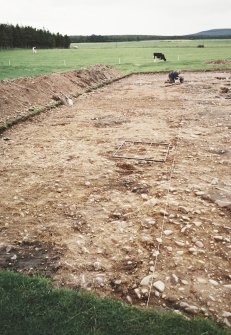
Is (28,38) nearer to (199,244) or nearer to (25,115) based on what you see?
(25,115)

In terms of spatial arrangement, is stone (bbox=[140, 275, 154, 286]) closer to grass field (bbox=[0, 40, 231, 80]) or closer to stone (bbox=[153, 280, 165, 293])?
stone (bbox=[153, 280, 165, 293])

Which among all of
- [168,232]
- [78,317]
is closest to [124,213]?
[168,232]

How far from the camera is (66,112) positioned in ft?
43.2

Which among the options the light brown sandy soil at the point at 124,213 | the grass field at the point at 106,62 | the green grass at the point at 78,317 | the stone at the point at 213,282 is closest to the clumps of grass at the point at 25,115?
the light brown sandy soil at the point at 124,213

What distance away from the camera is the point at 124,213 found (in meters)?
5.29

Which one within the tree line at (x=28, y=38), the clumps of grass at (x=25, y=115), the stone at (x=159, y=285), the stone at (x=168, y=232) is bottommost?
the stone at (x=159, y=285)

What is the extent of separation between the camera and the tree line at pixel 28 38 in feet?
255

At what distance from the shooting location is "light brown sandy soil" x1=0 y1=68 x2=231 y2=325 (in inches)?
151

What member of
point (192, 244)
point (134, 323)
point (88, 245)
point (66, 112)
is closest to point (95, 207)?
point (88, 245)

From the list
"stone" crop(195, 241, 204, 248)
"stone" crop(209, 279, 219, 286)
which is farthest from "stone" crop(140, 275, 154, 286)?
"stone" crop(195, 241, 204, 248)

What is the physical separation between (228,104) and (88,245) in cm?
1117

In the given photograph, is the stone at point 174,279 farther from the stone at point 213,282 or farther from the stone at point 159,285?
the stone at point 213,282

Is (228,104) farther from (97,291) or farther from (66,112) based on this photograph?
(97,291)

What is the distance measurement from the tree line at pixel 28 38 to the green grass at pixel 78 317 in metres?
83.0
